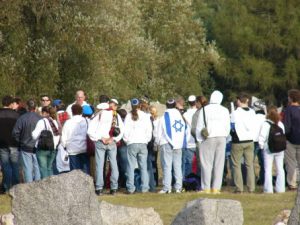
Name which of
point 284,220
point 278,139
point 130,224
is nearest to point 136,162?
point 278,139

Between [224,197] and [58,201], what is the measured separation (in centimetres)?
760

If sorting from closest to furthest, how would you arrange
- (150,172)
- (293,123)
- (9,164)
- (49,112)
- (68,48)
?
(293,123)
(49,112)
(9,164)
(150,172)
(68,48)

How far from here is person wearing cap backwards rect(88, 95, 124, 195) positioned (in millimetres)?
20375

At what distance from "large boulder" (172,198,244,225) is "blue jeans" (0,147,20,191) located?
903 cm

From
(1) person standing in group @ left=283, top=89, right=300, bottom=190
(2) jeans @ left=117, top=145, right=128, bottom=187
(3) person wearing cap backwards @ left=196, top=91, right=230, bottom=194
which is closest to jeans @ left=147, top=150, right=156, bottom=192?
(2) jeans @ left=117, top=145, right=128, bottom=187

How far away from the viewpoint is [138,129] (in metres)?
20.8

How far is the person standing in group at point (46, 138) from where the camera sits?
20.5 meters

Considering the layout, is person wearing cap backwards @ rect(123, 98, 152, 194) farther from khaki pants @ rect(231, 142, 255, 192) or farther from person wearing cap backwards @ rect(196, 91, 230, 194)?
khaki pants @ rect(231, 142, 255, 192)

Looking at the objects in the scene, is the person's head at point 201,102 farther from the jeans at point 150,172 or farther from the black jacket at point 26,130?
the black jacket at point 26,130

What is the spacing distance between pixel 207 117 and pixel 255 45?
150 ft

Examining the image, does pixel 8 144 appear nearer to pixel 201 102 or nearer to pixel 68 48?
pixel 201 102

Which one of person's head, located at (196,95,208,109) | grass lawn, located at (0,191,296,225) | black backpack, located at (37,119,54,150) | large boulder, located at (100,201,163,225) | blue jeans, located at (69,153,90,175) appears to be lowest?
grass lawn, located at (0,191,296,225)

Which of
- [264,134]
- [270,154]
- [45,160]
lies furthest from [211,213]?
[45,160]

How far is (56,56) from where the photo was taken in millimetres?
32094
